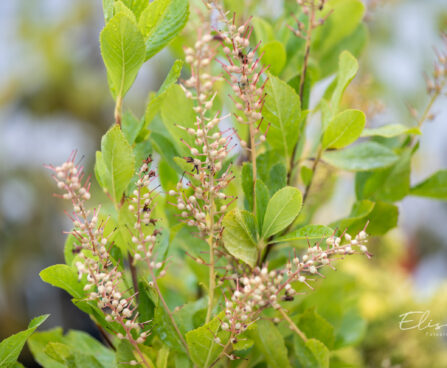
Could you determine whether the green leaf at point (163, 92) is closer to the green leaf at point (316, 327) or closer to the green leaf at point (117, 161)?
the green leaf at point (117, 161)

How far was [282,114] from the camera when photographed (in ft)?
1.49

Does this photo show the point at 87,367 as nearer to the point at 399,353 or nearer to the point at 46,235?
the point at 399,353

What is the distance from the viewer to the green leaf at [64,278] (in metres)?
0.41

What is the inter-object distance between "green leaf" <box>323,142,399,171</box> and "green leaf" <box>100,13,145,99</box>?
0.74 feet

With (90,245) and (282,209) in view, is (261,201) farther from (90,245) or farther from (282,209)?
(90,245)

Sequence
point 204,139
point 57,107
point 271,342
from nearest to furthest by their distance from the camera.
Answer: point 204,139
point 271,342
point 57,107

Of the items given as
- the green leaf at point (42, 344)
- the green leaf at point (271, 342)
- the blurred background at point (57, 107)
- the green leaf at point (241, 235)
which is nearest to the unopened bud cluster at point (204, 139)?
the green leaf at point (241, 235)

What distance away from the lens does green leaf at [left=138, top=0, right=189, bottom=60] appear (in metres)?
0.44

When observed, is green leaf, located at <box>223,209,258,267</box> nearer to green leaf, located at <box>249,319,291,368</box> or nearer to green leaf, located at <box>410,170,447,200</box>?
green leaf, located at <box>249,319,291,368</box>

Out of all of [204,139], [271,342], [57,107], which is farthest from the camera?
[57,107]

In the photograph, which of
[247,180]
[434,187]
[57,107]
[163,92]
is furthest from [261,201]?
[57,107]

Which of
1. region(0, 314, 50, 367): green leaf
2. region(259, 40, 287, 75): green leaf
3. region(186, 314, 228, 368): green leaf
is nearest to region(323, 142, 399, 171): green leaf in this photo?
region(259, 40, 287, 75): green leaf

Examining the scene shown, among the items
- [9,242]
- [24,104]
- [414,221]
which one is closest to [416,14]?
[414,221]

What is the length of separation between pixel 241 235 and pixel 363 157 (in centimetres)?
18
